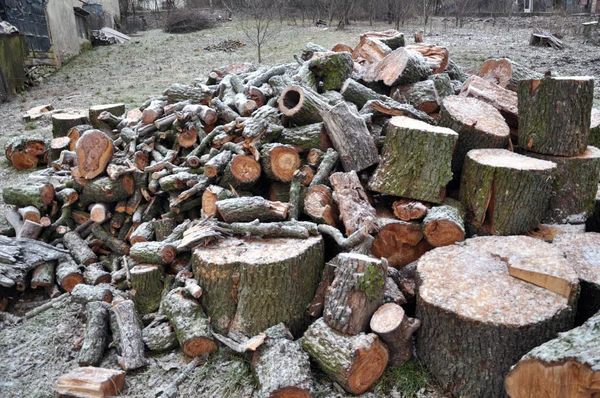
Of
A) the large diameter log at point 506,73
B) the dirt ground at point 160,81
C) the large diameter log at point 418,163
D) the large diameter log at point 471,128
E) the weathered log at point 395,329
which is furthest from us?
the large diameter log at point 506,73

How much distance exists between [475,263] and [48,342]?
3456mm

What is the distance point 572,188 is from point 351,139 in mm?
2037

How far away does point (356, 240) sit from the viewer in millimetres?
3389

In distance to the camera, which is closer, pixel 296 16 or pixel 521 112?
pixel 521 112

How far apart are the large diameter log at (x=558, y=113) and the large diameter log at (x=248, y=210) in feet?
7.99

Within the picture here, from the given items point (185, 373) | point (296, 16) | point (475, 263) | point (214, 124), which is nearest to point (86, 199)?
point (214, 124)

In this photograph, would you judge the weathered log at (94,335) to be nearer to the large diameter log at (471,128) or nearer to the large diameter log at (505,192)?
the large diameter log at (505,192)

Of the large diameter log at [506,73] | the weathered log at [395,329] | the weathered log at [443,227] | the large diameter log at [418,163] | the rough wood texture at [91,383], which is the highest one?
the large diameter log at [506,73]

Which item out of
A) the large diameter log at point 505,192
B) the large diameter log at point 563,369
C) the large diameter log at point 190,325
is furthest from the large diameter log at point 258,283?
the large diameter log at point 563,369

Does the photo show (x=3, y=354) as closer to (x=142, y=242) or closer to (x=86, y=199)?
(x=142, y=242)

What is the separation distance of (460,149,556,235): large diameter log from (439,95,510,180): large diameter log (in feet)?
1.00

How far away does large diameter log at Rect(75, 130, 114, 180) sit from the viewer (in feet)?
15.5

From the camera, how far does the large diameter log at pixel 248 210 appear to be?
374 cm

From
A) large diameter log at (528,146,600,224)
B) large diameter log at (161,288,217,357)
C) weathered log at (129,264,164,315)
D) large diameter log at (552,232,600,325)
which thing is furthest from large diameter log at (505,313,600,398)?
weathered log at (129,264,164,315)
